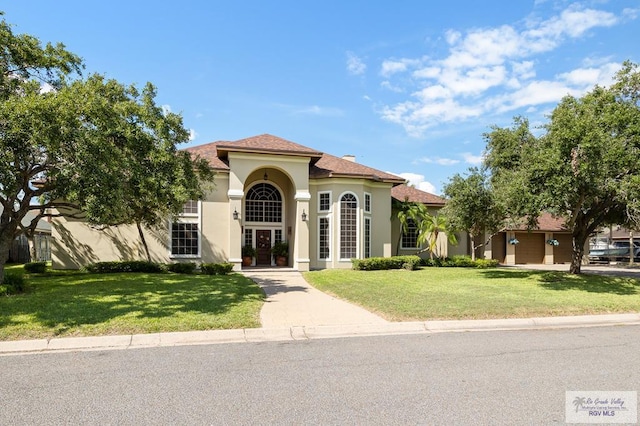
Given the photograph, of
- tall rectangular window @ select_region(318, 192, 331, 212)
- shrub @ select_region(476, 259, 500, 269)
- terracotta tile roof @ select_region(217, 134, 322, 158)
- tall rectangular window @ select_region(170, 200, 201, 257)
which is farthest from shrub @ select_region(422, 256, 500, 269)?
tall rectangular window @ select_region(170, 200, 201, 257)

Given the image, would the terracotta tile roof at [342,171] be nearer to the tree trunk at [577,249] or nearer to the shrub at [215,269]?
the shrub at [215,269]

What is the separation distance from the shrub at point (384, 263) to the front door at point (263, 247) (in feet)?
15.6

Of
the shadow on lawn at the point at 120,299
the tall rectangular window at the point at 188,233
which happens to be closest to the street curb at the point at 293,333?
the shadow on lawn at the point at 120,299

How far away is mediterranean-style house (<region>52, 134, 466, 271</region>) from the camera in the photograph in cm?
1900

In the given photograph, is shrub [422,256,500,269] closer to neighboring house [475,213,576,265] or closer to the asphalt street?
neighboring house [475,213,576,265]

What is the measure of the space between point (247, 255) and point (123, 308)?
12079 millimetres

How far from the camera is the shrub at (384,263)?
19750mm

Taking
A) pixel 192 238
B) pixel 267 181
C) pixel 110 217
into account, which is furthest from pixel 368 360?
pixel 267 181

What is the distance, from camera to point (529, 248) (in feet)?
101

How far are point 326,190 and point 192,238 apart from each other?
7041 mm

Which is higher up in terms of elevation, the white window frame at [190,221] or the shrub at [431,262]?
the white window frame at [190,221]

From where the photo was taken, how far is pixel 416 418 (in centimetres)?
394

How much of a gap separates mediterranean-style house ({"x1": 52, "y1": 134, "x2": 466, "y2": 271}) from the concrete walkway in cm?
603

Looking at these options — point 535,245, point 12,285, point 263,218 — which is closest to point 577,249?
point 535,245
